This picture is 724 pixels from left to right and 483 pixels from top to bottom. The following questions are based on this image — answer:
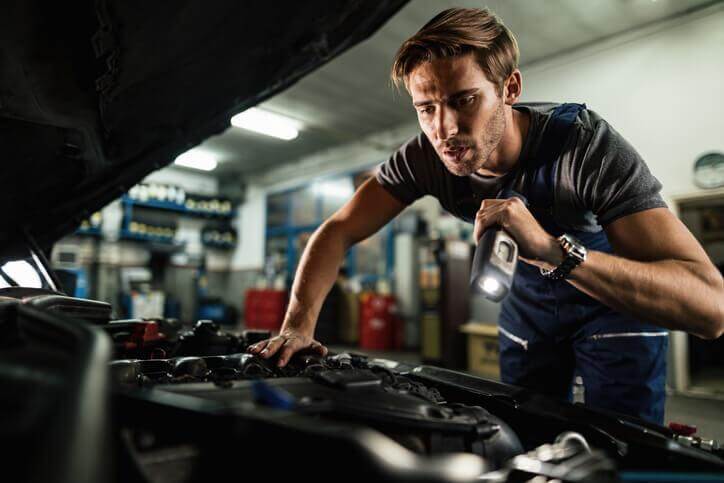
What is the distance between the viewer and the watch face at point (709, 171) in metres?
3.92

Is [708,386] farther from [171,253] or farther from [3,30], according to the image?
[171,253]

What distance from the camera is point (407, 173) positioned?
147 cm

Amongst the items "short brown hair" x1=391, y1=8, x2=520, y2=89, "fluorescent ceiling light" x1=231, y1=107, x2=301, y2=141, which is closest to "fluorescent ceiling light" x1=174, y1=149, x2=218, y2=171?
"fluorescent ceiling light" x1=231, y1=107, x2=301, y2=141

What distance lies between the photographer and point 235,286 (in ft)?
35.6

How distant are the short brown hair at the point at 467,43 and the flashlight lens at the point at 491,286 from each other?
532mm

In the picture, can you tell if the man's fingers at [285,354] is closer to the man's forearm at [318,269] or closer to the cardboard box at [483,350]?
the man's forearm at [318,269]

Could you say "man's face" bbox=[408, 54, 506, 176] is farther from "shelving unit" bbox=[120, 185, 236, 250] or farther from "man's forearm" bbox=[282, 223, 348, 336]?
"shelving unit" bbox=[120, 185, 236, 250]

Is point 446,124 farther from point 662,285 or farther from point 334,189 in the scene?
point 334,189

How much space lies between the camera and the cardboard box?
4848 millimetres

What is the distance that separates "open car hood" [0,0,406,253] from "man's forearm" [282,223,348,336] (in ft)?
1.53

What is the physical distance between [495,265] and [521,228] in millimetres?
132

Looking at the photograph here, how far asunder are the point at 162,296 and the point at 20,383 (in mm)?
8609

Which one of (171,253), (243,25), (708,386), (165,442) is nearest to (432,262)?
(708,386)

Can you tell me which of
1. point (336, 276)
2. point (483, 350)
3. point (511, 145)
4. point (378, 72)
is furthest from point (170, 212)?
point (511, 145)
